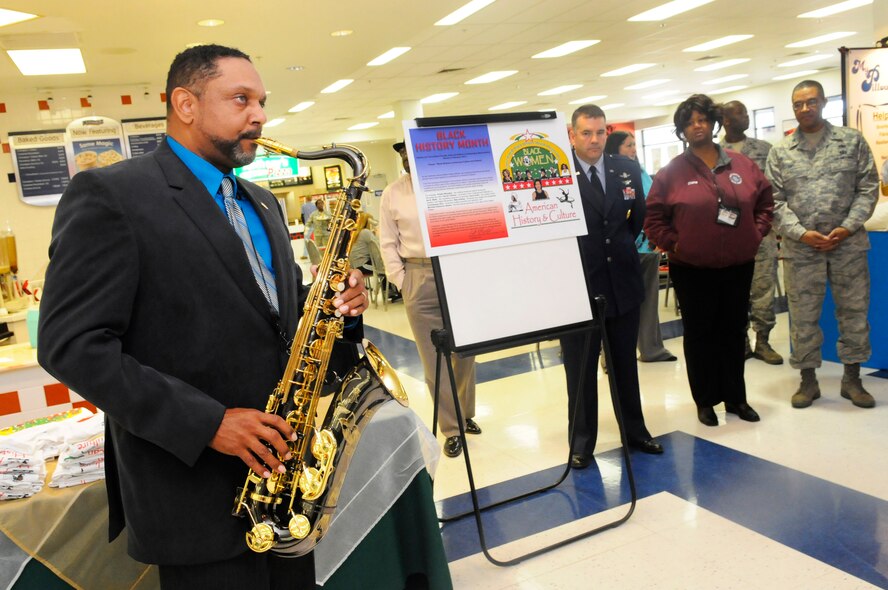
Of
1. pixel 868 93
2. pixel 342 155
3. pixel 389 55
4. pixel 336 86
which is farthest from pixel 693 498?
pixel 336 86

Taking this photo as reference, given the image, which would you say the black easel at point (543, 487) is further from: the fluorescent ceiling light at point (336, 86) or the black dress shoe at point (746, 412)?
the fluorescent ceiling light at point (336, 86)

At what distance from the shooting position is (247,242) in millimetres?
1639

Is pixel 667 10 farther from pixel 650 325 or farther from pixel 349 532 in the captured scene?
pixel 349 532

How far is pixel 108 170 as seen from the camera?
1.44m

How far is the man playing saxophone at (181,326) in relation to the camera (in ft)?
4.44

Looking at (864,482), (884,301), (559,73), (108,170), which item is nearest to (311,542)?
(108,170)

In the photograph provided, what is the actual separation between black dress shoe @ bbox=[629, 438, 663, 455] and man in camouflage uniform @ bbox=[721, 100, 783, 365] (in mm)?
1939

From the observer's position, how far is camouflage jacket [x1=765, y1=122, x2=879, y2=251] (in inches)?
165

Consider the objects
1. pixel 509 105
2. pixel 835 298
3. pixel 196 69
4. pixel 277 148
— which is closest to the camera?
pixel 196 69

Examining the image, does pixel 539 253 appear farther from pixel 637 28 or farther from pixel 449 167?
pixel 637 28

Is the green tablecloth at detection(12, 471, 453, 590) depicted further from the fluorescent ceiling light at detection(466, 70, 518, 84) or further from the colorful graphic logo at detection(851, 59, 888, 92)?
the fluorescent ceiling light at detection(466, 70, 518, 84)

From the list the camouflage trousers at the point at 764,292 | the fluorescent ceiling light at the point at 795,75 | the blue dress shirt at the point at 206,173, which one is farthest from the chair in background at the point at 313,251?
the fluorescent ceiling light at the point at 795,75

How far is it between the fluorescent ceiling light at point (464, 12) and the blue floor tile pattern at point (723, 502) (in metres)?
5.93

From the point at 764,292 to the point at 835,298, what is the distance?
3.48 feet
